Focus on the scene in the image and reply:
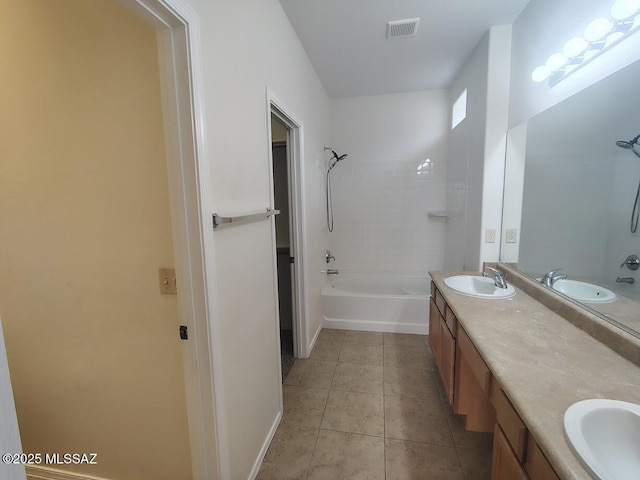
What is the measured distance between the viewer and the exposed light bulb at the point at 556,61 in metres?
1.62

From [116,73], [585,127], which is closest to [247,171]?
[116,73]

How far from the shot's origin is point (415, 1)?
1.90m

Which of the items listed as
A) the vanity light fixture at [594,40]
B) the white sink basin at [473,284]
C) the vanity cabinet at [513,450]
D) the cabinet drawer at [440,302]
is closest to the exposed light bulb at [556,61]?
the vanity light fixture at [594,40]

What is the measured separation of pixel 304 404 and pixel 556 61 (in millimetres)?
2660

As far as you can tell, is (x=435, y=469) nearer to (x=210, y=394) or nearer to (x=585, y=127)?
(x=210, y=394)

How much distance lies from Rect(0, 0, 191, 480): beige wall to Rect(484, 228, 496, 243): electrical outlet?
226 centimetres

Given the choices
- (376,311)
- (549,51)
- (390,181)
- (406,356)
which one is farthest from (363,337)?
(549,51)

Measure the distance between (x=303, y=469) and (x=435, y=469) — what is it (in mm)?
710

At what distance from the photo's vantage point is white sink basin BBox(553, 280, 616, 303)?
1.36m

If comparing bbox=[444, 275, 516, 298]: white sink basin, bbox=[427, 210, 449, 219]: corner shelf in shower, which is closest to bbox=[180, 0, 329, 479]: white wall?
bbox=[444, 275, 516, 298]: white sink basin

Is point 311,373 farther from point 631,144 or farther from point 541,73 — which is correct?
point 541,73

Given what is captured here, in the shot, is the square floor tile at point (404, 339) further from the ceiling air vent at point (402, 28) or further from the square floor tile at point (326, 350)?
the ceiling air vent at point (402, 28)

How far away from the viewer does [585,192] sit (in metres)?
1.53

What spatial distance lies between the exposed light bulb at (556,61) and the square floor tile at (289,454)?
2582 mm
